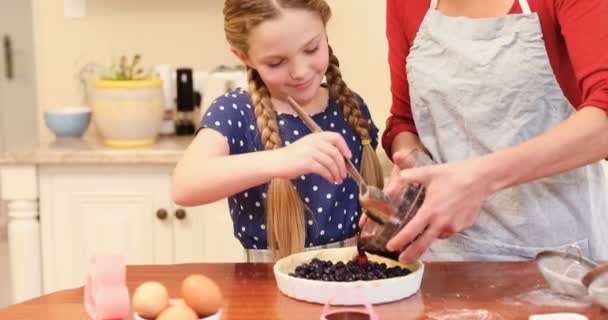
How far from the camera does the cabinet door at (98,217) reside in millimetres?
2707

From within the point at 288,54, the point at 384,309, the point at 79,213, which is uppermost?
the point at 288,54

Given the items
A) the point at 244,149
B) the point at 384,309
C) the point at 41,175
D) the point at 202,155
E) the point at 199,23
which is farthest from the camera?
the point at 199,23

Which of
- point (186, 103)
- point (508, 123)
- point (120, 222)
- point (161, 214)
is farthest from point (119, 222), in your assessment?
point (508, 123)

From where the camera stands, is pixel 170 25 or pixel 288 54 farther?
pixel 170 25

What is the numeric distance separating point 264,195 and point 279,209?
49 mm

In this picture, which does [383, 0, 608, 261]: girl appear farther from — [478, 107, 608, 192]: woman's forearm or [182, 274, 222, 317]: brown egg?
[182, 274, 222, 317]: brown egg

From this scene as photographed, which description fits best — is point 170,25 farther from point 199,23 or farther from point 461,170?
point 461,170

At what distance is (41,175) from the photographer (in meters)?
2.70

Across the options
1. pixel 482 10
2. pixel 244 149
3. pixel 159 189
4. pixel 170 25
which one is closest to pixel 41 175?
pixel 159 189

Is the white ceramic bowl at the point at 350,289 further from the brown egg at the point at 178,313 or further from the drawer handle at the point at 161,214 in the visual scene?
the drawer handle at the point at 161,214

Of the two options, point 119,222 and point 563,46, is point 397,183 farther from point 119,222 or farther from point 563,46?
point 119,222

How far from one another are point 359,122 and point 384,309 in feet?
1.75

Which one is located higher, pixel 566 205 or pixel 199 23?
pixel 199 23

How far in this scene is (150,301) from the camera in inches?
46.4
